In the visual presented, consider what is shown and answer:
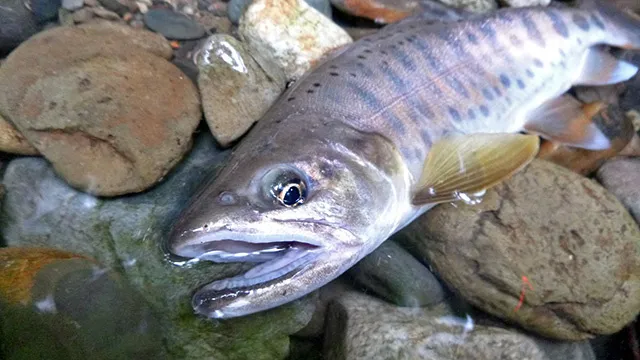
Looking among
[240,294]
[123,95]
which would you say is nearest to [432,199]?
[240,294]

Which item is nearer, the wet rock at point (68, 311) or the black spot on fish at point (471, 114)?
the wet rock at point (68, 311)

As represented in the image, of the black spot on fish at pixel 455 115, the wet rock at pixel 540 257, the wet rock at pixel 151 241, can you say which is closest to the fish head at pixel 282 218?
the wet rock at pixel 151 241

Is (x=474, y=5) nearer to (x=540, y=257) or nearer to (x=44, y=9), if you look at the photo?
(x=540, y=257)

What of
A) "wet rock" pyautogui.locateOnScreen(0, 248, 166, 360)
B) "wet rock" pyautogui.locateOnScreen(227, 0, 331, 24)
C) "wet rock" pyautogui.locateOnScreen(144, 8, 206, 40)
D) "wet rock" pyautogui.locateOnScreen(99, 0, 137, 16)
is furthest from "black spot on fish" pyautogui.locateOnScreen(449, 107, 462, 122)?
"wet rock" pyautogui.locateOnScreen(99, 0, 137, 16)

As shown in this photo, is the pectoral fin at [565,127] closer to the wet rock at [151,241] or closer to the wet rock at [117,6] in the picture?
the wet rock at [151,241]

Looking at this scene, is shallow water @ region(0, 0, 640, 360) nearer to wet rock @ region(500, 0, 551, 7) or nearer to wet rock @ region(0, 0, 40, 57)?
wet rock @ region(0, 0, 40, 57)

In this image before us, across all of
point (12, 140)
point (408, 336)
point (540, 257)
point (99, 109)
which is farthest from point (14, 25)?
point (540, 257)

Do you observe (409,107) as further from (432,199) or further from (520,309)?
(520,309)
